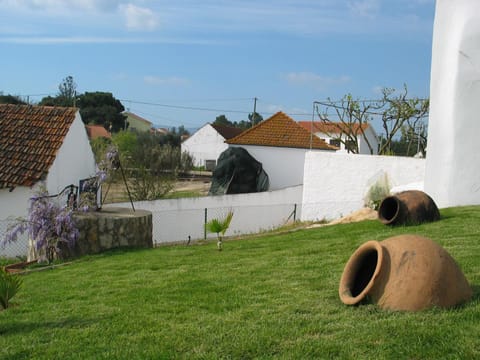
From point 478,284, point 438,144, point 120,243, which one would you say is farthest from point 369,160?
point 478,284

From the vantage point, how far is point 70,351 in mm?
4914

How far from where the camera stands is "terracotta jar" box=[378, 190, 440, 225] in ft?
35.0

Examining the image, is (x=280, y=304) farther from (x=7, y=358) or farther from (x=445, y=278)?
(x=7, y=358)

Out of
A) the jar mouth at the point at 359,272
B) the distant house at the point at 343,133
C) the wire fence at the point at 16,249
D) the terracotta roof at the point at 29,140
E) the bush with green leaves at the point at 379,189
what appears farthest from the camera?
the distant house at the point at 343,133

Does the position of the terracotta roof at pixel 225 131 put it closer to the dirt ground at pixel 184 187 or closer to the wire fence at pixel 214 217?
the dirt ground at pixel 184 187

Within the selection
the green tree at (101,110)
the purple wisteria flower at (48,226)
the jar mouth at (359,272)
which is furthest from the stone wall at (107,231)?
the green tree at (101,110)

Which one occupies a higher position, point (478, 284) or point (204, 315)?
point (478, 284)

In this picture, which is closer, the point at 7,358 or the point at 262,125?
the point at 7,358

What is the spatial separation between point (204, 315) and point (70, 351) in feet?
4.53

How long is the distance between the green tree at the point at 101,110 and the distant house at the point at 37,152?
43870 millimetres

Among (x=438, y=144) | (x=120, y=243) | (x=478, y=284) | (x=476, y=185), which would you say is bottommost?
(x=120, y=243)

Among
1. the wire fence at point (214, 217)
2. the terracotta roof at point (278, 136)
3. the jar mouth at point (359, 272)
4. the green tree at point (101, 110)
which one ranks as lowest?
the wire fence at point (214, 217)

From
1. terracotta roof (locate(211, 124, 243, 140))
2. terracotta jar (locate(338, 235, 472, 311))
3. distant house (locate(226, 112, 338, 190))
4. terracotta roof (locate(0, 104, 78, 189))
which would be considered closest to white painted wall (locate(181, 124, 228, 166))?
terracotta roof (locate(211, 124, 243, 140))

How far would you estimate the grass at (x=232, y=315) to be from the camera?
15.0 ft
